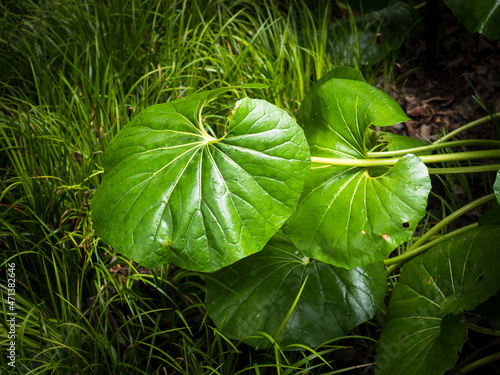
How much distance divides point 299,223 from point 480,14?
1.35m

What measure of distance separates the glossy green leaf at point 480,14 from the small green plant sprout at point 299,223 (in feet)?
2.44

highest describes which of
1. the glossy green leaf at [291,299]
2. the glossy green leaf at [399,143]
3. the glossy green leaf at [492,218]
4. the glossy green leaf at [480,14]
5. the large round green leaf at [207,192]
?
the glossy green leaf at [480,14]

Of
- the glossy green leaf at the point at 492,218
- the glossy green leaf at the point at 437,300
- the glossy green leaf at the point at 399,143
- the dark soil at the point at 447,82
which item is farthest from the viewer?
the dark soil at the point at 447,82

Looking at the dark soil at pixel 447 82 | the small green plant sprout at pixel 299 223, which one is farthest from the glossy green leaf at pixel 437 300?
the dark soil at pixel 447 82

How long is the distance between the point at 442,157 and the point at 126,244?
42.7 inches

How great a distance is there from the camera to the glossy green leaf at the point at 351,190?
125cm

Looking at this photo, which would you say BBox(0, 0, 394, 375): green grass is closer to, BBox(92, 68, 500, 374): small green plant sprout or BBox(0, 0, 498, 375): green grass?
BBox(0, 0, 498, 375): green grass

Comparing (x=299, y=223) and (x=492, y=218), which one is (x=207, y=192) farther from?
(x=492, y=218)

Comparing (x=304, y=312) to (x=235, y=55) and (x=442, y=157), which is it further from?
(x=235, y=55)

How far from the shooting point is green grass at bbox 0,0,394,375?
143 centimetres

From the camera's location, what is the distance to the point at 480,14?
1.86 meters

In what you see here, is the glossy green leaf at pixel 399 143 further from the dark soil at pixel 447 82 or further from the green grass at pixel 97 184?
the green grass at pixel 97 184

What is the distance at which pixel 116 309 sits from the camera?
1.57 meters

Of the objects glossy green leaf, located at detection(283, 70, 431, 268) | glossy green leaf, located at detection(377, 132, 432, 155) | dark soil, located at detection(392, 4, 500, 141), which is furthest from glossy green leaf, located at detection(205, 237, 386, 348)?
dark soil, located at detection(392, 4, 500, 141)
